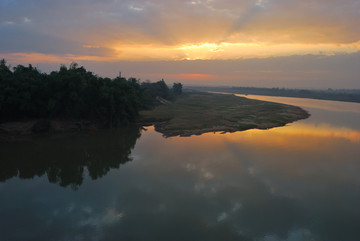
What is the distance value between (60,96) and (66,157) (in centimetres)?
1331

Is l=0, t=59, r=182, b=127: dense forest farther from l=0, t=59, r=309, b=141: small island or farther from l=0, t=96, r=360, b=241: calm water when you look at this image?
l=0, t=96, r=360, b=241: calm water

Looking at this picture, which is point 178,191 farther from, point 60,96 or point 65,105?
point 65,105

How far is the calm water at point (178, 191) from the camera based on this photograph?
12914 mm

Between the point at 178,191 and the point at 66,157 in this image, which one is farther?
the point at 66,157

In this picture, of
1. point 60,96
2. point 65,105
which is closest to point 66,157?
point 60,96

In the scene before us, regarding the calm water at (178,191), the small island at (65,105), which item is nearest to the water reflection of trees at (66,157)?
the calm water at (178,191)

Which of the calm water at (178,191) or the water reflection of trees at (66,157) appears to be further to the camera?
Answer: the water reflection of trees at (66,157)

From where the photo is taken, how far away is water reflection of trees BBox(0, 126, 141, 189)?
20938 millimetres

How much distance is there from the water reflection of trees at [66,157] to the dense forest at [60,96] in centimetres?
542

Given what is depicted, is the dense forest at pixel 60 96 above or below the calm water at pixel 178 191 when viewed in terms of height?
above

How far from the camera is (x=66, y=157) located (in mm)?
25281

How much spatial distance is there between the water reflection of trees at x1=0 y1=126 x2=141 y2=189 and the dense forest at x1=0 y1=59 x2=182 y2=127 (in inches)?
213

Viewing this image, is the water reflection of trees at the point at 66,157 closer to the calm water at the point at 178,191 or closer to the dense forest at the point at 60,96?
the calm water at the point at 178,191

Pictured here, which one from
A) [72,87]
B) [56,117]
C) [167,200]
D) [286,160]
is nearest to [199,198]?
[167,200]
